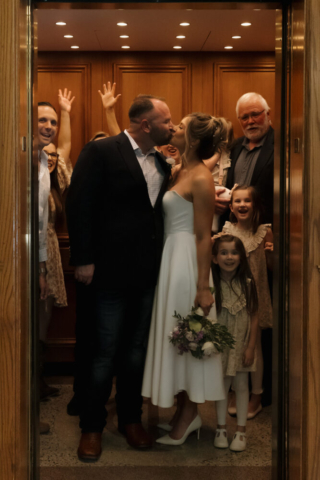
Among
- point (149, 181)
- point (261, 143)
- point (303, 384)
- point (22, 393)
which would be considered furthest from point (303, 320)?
point (261, 143)

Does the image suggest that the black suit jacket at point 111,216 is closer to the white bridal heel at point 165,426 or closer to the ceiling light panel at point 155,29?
the white bridal heel at point 165,426

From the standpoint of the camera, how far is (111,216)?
285 centimetres

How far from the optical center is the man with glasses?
11.6ft

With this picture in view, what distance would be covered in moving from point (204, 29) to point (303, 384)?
9.01 ft

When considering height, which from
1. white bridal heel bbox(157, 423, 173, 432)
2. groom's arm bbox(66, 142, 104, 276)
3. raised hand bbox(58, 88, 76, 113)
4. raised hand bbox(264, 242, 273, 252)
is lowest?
white bridal heel bbox(157, 423, 173, 432)

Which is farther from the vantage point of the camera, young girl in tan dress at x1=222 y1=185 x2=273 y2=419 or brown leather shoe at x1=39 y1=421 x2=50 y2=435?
young girl in tan dress at x1=222 y1=185 x2=273 y2=419

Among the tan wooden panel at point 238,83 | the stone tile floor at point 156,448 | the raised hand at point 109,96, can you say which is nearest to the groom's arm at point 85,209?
the stone tile floor at point 156,448

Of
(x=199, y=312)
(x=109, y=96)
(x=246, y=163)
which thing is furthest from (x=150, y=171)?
(x=109, y=96)

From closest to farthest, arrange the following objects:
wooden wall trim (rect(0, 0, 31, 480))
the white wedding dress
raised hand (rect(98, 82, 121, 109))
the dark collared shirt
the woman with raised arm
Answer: wooden wall trim (rect(0, 0, 31, 480)), the white wedding dress, the dark collared shirt, the woman with raised arm, raised hand (rect(98, 82, 121, 109))

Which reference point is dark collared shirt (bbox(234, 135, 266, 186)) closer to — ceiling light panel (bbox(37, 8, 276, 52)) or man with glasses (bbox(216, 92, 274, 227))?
man with glasses (bbox(216, 92, 274, 227))

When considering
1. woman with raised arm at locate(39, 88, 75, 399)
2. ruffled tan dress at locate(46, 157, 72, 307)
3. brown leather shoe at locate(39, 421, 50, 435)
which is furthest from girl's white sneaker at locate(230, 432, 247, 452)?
ruffled tan dress at locate(46, 157, 72, 307)

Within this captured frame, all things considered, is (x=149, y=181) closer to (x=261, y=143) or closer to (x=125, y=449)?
(x=261, y=143)

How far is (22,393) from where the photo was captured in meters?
2.07

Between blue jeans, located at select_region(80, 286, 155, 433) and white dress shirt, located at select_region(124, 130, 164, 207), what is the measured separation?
1.62ft
